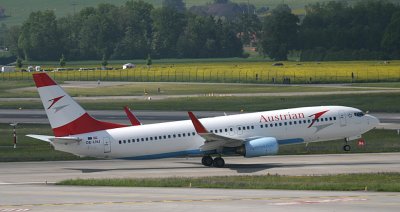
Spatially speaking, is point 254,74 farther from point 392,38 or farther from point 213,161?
point 213,161

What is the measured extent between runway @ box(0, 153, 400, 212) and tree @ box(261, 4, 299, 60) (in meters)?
124

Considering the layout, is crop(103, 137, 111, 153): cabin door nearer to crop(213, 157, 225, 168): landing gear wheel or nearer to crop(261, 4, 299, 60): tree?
crop(213, 157, 225, 168): landing gear wheel

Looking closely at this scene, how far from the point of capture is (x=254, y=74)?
15125cm

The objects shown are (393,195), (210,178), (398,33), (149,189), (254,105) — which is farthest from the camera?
(398,33)

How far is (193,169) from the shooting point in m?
55.1

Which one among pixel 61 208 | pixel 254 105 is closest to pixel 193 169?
pixel 61 208

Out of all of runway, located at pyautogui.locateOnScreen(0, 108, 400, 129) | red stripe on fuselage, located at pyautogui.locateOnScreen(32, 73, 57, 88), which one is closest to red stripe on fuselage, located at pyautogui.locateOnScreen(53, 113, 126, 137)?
red stripe on fuselage, located at pyautogui.locateOnScreen(32, 73, 57, 88)

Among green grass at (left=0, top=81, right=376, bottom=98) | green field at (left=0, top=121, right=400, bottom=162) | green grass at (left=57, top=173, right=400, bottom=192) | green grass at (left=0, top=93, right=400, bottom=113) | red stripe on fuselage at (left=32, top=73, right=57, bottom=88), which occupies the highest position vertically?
red stripe on fuselage at (left=32, top=73, right=57, bottom=88)

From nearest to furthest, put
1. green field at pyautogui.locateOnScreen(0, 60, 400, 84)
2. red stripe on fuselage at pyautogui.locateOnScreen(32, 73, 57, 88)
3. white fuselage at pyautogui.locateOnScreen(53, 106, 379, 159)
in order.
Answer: red stripe on fuselage at pyautogui.locateOnScreen(32, 73, 57, 88) → white fuselage at pyautogui.locateOnScreen(53, 106, 379, 159) → green field at pyautogui.locateOnScreen(0, 60, 400, 84)

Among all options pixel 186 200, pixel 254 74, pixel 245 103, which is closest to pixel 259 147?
pixel 186 200

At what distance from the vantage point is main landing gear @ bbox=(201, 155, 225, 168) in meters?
56.2

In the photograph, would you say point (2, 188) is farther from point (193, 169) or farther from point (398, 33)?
point (398, 33)

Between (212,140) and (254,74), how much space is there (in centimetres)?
9604

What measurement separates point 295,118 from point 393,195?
17.2 metres
